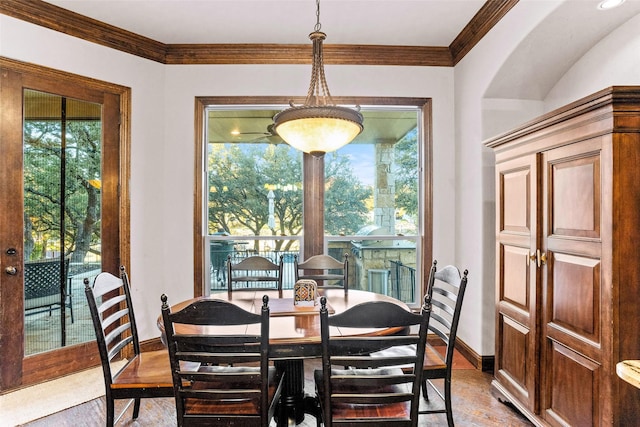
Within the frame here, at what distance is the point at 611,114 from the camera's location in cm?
166

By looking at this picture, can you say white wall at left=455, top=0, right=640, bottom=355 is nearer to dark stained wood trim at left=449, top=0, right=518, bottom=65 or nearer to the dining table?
dark stained wood trim at left=449, top=0, right=518, bottom=65

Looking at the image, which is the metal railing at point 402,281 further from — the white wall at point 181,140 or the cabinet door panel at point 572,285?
the cabinet door panel at point 572,285

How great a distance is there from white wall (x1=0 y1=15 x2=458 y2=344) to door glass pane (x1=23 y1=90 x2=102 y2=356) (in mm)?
340

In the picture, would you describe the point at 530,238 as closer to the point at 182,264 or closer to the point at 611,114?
the point at 611,114

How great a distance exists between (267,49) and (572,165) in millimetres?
2795

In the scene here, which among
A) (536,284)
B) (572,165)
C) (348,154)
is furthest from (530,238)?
(348,154)

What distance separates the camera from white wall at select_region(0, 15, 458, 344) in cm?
357

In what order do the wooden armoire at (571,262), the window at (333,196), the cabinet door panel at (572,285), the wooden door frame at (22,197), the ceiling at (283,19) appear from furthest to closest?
the window at (333,196)
the ceiling at (283,19)
the wooden door frame at (22,197)
the cabinet door panel at (572,285)
the wooden armoire at (571,262)

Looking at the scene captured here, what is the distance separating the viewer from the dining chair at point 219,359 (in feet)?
4.95

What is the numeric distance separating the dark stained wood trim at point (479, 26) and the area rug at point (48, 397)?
13.1 ft

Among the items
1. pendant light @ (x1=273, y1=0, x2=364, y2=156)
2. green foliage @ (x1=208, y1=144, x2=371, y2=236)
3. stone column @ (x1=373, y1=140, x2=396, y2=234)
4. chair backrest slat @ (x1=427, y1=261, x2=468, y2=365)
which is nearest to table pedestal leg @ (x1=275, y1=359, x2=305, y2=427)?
chair backrest slat @ (x1=427, y1=261, x2=468, y2=365)

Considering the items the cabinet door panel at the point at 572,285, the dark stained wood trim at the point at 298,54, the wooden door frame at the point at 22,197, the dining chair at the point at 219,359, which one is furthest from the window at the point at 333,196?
the dining chair at the point at 219,359

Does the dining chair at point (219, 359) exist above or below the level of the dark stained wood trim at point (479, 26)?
below

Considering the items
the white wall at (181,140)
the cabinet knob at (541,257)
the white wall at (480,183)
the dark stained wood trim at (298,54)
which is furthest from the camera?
the dark stained wood trim at (298,54)
